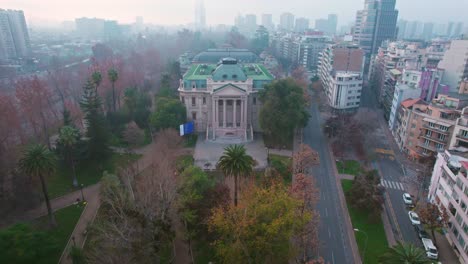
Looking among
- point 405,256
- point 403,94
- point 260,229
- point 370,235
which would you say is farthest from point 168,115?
point 403,94

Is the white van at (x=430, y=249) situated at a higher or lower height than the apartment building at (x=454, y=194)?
lower

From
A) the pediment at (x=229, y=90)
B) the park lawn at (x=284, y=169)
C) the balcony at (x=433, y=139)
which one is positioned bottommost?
the park lawn at (x=284, y=169)

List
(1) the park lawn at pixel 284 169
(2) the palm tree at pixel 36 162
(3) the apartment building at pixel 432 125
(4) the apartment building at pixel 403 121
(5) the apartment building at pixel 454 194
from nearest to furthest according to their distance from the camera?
(5) the apartment building at pixel 454 194 < (2) the palm tree at pixel 36 162 < (1) the park lawn at pixel 284 169 < (3) the apartment building at pixel 432 125 < (4) the apartment building at pixel 403 121

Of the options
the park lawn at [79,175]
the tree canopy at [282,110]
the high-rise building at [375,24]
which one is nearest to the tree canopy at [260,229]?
the park lawn at [79,175]

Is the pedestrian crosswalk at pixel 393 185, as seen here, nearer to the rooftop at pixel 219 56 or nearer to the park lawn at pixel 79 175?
the park lawn at pixel 79 175

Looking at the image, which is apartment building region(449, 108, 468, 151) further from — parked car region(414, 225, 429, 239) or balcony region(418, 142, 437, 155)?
parked car region(414, 225, 429, 239)

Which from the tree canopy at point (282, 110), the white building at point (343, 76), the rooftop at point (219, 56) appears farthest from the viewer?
the rooftop at point (219, 56)
